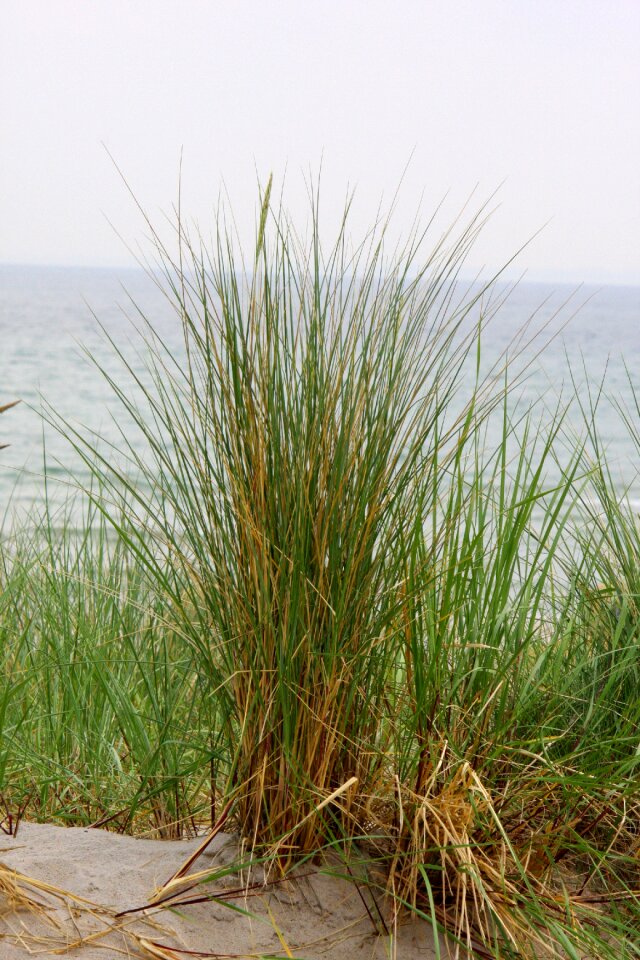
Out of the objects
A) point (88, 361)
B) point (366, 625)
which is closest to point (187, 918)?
point (366, 625)

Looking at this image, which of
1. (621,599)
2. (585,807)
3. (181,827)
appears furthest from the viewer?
(621,599)

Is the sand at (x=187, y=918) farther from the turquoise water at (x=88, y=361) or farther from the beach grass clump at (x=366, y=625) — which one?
the turquoise water at (x=88, y=361)

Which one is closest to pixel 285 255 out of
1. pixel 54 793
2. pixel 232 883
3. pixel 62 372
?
pixel 232 883

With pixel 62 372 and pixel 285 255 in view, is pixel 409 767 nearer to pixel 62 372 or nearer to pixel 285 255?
pixel 285 255

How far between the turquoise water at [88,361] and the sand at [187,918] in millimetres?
1086

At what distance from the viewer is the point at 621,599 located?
1.62m

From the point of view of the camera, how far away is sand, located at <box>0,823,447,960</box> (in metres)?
1.05

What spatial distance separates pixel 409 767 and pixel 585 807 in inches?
12.3

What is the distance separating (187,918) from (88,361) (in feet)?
11.3

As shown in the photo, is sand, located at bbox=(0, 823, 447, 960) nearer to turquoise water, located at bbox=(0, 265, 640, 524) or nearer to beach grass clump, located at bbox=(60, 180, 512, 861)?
beach grass clump, located at bbox=(60, 180, 512, 861)

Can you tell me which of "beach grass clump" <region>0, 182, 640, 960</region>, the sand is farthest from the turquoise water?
the sand

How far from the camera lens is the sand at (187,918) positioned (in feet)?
3.43

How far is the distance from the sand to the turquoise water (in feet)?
3.56

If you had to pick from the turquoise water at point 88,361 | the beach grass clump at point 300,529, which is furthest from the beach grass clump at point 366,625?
the turquoise water at point 88,361
